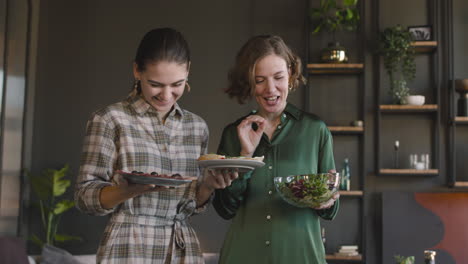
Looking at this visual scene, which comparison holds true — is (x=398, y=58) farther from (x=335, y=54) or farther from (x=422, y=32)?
(x=335, y=54)

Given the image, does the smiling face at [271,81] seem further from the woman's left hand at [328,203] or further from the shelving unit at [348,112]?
the shelving unit at [348,112]

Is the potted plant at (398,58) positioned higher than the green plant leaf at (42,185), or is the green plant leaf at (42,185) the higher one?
the potted plant at (398,58)

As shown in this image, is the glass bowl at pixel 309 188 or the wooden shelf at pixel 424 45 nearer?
the glass bowl at pixel 309 188

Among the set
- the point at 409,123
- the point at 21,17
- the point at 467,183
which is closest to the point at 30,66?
the point at 21,17

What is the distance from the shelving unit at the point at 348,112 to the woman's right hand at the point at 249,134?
328cm

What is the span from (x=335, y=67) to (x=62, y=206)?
256cm

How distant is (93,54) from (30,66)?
558 millimetres

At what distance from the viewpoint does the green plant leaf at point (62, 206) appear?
4.96m

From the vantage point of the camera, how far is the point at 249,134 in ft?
6.60

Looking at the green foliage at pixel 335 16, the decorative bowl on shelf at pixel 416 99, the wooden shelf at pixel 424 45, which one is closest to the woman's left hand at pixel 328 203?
the green foliage at pixel 335 16

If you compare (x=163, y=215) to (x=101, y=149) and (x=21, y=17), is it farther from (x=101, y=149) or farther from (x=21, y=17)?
(x=21, y=17)

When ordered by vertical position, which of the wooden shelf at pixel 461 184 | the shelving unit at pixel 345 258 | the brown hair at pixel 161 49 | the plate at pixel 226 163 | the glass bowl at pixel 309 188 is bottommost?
the shelving unit at pixel 345 258

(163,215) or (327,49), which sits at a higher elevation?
(327,49)

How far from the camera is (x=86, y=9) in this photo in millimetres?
5605
